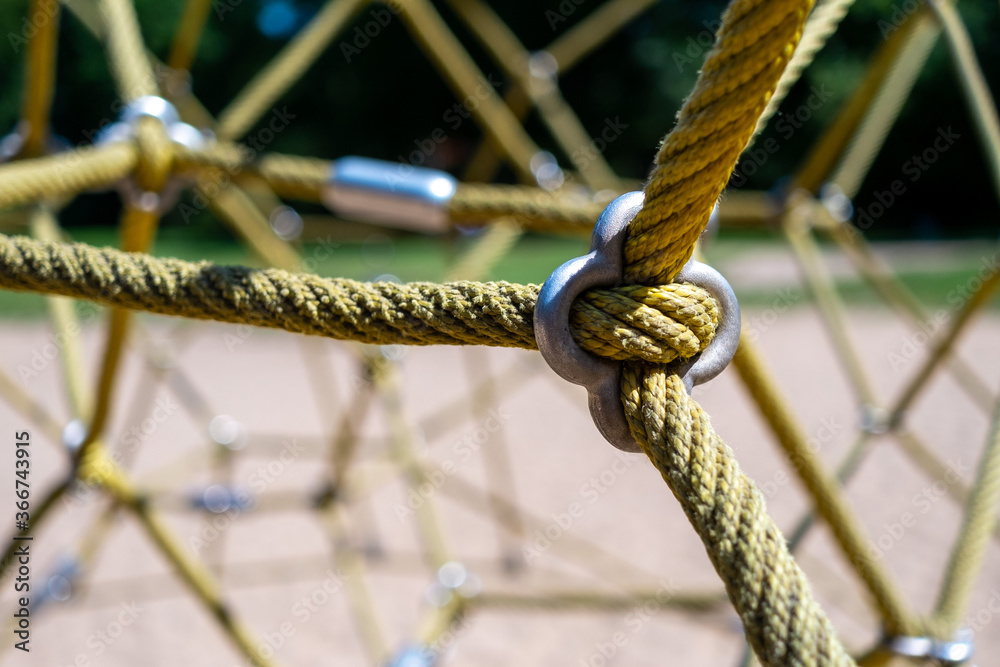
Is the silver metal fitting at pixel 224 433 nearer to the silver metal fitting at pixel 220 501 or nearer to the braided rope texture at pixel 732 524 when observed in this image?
the silver metal fitting at pixel 220 501

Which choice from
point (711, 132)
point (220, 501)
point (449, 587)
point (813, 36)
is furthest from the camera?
point (220, 501)

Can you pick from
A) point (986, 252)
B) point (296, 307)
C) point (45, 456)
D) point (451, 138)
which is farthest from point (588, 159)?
point (451, 138)

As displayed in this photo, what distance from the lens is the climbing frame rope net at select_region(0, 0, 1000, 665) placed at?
1.00 feet

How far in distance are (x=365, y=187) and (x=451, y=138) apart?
23.4 feet

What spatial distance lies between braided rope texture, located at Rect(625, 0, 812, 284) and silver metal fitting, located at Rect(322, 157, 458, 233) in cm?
40

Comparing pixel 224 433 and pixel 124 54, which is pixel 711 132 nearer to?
pixel 124 54

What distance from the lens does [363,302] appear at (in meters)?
0.37

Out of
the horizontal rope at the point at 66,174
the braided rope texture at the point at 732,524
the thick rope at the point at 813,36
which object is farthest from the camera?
the horizontal rope at the point at 66,174

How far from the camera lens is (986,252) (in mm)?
4418

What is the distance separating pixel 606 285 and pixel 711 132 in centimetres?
7

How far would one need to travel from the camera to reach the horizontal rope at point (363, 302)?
0.32 meters

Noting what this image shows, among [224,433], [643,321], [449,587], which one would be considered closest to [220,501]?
[224,433]

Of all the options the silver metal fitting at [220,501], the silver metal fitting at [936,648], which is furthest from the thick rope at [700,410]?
the silver metal fitting at [220,501]

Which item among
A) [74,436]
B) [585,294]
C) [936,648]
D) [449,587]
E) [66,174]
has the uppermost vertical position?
[66,174]
